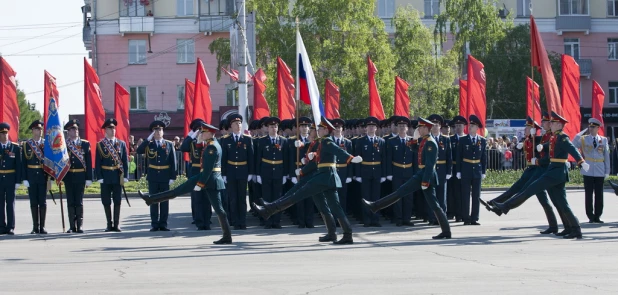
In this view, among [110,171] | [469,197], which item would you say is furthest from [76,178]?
[469,197]

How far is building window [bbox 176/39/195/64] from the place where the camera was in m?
54.0

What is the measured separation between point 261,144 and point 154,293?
25.0 feet

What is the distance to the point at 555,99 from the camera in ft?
57.7

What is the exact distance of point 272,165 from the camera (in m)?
16.8

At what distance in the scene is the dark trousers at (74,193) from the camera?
638 inches

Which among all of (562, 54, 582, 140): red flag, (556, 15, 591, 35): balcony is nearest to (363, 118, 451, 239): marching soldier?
(562, 54, 582, 140): red flag

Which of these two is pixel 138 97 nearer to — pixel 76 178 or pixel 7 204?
pixel 76 178

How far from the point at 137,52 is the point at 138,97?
2425mm

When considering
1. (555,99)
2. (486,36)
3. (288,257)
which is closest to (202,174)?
(288,257)

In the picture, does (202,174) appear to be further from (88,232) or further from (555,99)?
(555,99)

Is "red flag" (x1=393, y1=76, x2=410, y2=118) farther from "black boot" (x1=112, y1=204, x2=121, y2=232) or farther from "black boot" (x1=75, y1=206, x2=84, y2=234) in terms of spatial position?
"black boot" (x1=75, y1=206, x2=84, y2=234)

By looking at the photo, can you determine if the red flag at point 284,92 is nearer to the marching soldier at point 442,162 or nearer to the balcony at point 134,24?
the marching soldier at point 442,162

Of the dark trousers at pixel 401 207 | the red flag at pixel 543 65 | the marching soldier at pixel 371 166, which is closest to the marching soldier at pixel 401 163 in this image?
the dark trousers at pixel 401 207

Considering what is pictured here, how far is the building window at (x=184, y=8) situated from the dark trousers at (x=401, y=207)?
38.1 metres
